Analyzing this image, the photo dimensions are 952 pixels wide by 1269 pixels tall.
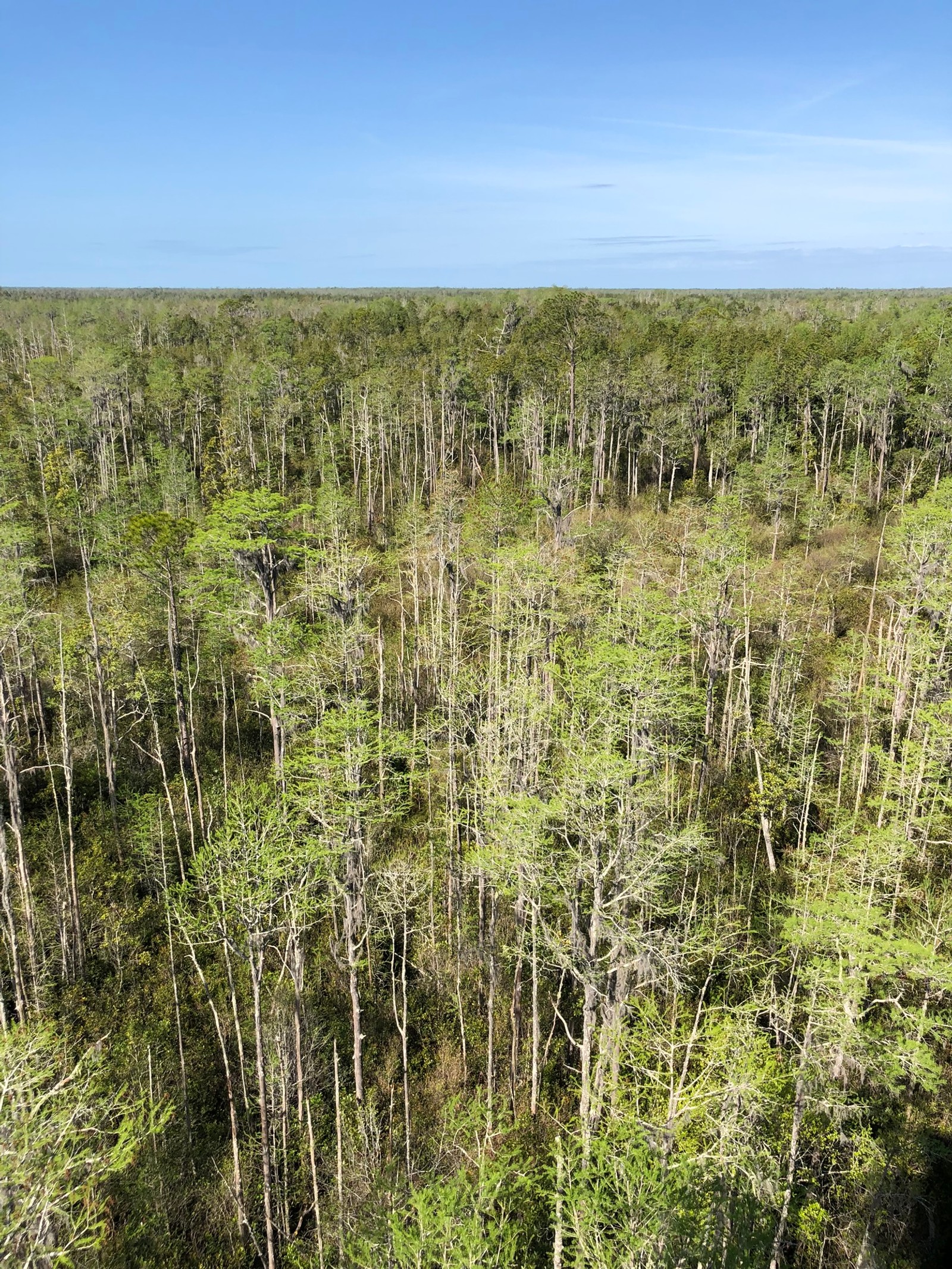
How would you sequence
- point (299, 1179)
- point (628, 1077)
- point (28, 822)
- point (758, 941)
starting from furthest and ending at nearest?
point (28, 822) < point (758, 941) < point (628, 1077) < point (299, 1179)

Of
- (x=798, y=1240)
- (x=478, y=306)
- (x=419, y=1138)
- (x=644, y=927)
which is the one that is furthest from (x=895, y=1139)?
(x=478, y=306)

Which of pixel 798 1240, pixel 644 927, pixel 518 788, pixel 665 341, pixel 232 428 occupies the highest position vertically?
pixel 665 341

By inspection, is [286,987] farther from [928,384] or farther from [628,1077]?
[928,384]

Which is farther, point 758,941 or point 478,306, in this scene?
point 478,306

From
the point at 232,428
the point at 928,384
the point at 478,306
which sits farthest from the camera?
the point at 478,306

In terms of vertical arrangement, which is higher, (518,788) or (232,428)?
(232,428)

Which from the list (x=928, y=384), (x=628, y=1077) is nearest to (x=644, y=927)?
(x=628, y=1077)
